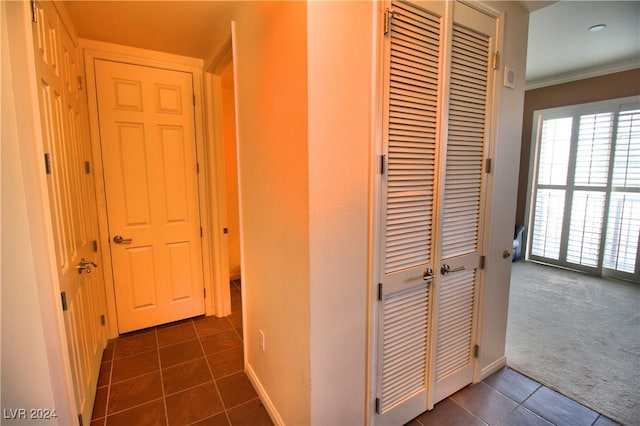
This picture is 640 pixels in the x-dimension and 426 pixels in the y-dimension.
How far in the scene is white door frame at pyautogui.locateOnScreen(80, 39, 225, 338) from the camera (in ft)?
7.73

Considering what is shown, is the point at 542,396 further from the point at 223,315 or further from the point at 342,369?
the point at 223,315

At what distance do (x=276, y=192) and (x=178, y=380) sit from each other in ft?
5.24

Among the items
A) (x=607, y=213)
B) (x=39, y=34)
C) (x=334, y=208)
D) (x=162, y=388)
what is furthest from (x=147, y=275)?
(x=607, y=213)

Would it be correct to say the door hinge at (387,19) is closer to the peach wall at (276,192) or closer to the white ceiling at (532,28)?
the peach wall at (276,192)

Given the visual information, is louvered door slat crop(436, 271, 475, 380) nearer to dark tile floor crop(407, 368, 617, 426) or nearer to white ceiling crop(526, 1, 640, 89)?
dark tile floor crop(407, 368, 617, 426)

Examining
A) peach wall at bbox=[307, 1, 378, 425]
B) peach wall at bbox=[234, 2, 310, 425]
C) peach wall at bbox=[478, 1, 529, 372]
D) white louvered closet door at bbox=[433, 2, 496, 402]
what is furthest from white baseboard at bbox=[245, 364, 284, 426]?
peach wall at bbox=[478, 1, 529, 372]

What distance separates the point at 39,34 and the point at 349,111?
1.45 meters

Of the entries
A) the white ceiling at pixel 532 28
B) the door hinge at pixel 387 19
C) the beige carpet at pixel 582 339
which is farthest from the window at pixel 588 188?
the door hinge at pixel 387 19

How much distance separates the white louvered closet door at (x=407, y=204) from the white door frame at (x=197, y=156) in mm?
1927

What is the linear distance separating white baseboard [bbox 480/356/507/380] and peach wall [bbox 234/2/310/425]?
1.39 metres

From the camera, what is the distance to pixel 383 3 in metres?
1.32

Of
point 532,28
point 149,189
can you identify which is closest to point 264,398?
point 149,189

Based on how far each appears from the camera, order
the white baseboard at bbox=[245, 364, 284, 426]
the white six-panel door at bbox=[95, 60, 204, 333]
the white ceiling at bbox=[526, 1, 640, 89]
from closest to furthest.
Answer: the white baseboard at bbox=[245, 364, 284, 426] < the white six-panel door at bbox=[95, 60, 204, 333] < the white ceiling at bbox=[526, 1, 640, 89]

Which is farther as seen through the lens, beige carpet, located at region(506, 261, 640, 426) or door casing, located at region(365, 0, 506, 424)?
beige carpet, located at region(506, 261, 640, 426)
